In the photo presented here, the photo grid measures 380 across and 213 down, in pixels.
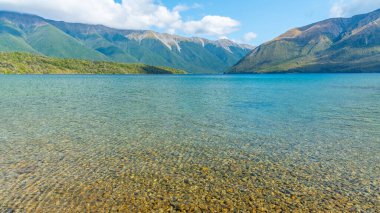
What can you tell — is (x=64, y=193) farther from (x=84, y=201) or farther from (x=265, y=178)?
(x=265, y=178)

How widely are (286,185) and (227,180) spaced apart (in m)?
4.06

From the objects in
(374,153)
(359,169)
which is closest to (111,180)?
(359,169)

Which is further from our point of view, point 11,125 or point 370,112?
point 370,112

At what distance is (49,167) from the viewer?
73.6ft

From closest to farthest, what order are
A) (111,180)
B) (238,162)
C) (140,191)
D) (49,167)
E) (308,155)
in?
(140,191) < (111,180) < (49,167) < (238,162) < (308,155)

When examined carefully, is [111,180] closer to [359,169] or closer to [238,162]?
[238,162]

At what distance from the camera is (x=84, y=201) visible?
55.2ft

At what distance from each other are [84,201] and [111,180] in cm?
332

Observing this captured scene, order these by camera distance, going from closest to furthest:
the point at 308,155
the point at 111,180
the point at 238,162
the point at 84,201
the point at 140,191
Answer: the point at 84,201
the point at 140,191
the point at 111,180
the point at 238,162
the point at 308,155

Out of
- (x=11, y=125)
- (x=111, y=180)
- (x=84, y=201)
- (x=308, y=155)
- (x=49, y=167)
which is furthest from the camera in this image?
(x=11, y=125)

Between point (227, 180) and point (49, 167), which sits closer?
point (227, 180)

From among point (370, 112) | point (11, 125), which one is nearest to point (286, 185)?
point (11, 125)

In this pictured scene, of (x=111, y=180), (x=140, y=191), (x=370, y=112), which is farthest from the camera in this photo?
(x=370, y=112)

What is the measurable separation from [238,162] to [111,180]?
10.6m
